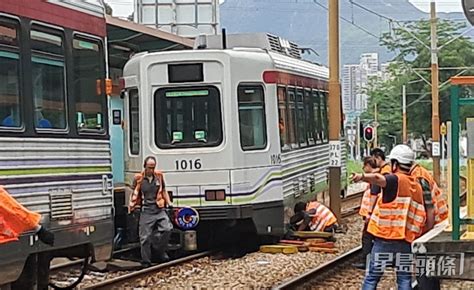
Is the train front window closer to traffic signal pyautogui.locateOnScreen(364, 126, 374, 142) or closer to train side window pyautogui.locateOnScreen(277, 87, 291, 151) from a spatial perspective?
train side window pyautogui.locateOnScreen(277, 87, 291, 151)

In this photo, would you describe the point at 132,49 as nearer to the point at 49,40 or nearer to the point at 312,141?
the point at 312,141

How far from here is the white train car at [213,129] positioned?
53.5ft

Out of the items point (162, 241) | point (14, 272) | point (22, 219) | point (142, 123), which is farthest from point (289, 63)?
point (22, 219)

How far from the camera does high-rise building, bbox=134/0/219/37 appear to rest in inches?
2095

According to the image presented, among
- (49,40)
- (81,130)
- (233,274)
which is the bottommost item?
(233,274)

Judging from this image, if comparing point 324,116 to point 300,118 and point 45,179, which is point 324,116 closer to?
point 300,118

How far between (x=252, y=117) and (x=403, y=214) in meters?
7.21

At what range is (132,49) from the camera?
2231 cm

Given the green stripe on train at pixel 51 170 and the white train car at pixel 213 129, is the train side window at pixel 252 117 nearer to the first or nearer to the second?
the white train car at pixel 213 129

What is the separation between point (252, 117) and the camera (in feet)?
55.0

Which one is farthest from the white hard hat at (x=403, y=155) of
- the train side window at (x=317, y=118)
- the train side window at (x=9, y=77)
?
the train side window at (x=317, y=118)

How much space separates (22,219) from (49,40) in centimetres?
313

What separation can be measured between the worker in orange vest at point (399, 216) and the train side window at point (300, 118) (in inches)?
355

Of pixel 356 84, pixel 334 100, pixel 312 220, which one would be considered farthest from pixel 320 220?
pixel 356 84
